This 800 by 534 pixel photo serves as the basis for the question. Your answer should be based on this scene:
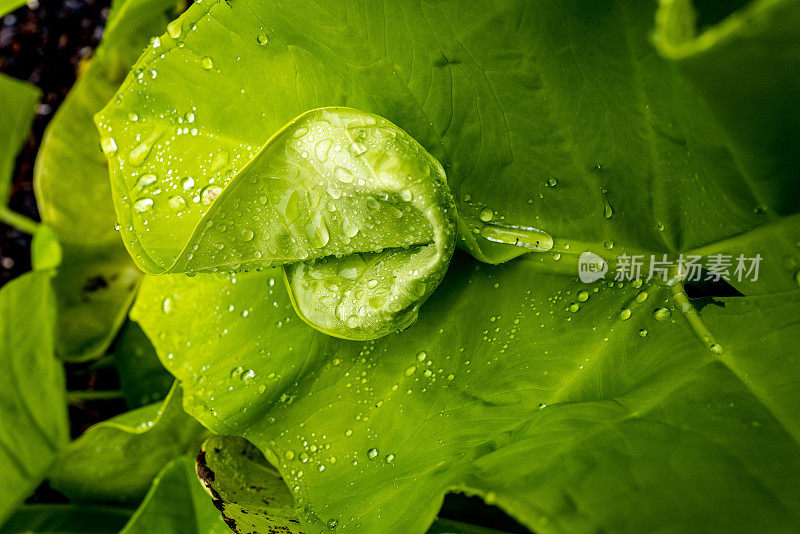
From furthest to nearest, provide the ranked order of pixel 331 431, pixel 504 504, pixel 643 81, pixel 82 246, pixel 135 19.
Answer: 1. pixel 82 246
2. pixel 135 19
3. pixel 331 431
4. pixel 643 81
5. pixel 504 504

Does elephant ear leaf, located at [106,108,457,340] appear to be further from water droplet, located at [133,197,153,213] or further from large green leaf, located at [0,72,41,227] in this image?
large green leaf, located at [0,72,41,227]

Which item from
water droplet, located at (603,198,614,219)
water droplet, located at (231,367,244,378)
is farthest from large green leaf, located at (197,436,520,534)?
water droplet, located at (603,198,614,219)

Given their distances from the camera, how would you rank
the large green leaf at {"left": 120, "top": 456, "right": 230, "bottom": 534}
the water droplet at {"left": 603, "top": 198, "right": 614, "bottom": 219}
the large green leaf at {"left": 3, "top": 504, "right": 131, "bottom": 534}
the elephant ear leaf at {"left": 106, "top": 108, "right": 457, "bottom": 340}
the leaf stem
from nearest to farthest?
the elephant ear leaf at {"left": 106, "top": 108, "right": 457, "bottom": 340} → the water droplet at {"left": 603, "top": 198, "right": 614, "bottom": 219} → the large green leaf at {"left": 120, "top": 456, "right": 230, "bottom": 534} → the large green leaf at {"left": 3, "top": 504, "right": 131, "bottom": 534} → the leaf stem

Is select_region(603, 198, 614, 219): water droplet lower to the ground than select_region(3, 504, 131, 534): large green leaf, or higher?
higher

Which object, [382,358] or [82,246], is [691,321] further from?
[82,246]

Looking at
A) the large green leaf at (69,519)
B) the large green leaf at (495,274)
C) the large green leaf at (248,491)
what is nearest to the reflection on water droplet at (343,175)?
the large green leaf at (495,274)

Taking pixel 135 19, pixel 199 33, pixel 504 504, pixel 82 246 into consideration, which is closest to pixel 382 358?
pixel 504 504
